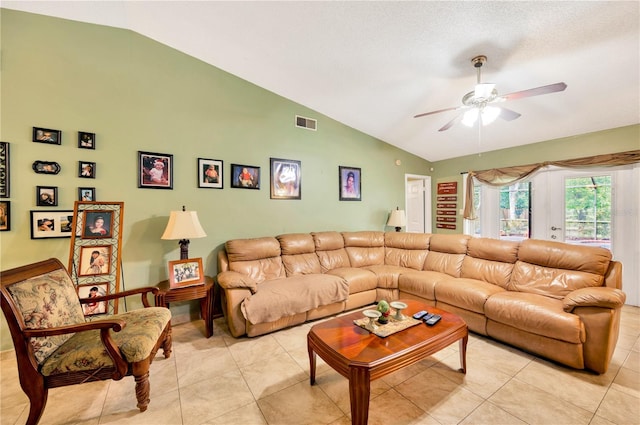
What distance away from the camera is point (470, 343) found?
253 cm

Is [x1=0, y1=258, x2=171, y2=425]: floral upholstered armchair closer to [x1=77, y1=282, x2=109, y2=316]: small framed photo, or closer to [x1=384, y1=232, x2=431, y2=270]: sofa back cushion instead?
[x1=77, y1=282, x2=109, y2=316]: small framed photo

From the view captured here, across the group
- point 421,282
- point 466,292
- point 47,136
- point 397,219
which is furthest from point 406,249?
point 47,136

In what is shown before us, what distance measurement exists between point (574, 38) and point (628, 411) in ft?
9.05

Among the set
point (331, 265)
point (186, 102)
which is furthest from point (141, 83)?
point (331, 265)

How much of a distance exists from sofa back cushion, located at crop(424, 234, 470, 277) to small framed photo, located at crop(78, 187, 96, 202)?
4186 mm

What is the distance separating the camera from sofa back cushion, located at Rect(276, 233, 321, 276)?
3.49 m

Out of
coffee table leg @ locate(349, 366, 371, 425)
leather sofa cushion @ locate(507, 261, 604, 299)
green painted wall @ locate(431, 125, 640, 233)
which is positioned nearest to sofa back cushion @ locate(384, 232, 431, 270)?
leather sofa cushion @ locate(507, 261, 604, 299)

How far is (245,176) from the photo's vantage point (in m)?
3.46

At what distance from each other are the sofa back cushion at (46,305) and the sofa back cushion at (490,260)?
396cm

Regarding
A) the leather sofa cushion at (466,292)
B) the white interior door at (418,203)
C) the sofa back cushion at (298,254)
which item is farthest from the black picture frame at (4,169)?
the white interior door at (418,203)

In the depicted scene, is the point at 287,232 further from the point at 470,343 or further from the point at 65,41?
the point at 65,41

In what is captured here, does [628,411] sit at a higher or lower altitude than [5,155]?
lower

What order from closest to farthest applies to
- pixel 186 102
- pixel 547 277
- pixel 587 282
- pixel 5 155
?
pixel 5 155 < pixel 587 282 < pixel 547 277 < pixel 186 102

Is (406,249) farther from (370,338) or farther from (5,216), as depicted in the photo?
(5,216)
